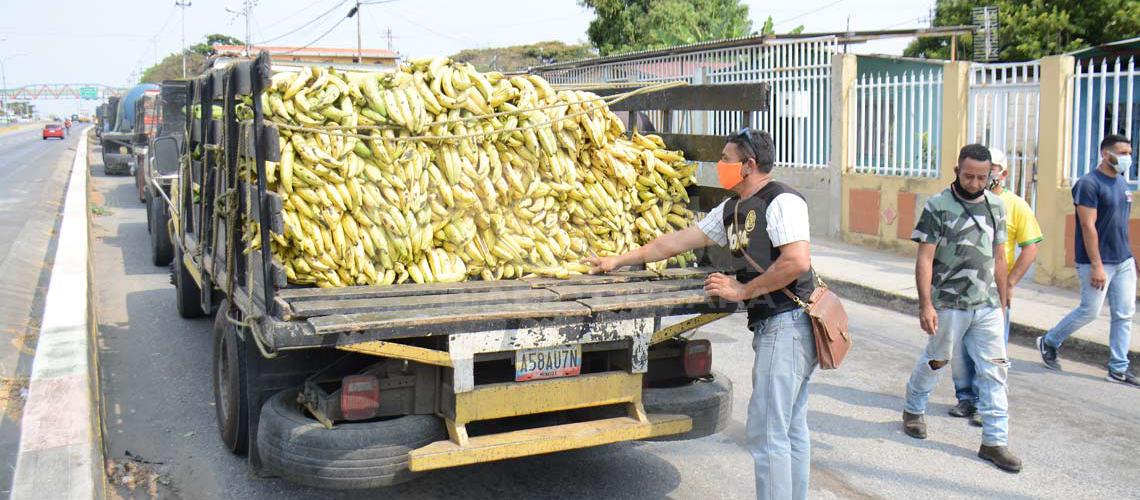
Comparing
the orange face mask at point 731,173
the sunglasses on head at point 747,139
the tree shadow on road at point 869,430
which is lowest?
the tree shadow on road at point 869,430

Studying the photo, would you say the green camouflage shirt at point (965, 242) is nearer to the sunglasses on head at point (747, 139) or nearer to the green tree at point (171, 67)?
the sunglasses on head at point (747, 139)

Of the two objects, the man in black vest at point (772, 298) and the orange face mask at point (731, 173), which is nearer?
the man in black vest at point (772, 298)

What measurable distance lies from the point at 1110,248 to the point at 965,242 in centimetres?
217

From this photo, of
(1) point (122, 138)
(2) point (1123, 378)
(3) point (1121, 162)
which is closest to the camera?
(3) point (1121, 162)

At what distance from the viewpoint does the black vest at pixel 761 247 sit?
3852 millimetres

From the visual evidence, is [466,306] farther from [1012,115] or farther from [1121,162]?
[1012,115]

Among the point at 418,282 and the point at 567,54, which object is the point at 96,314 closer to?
the point at 418,282

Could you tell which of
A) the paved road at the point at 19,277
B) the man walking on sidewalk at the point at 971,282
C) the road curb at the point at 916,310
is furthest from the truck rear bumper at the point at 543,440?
the road curb at the point at 916,310

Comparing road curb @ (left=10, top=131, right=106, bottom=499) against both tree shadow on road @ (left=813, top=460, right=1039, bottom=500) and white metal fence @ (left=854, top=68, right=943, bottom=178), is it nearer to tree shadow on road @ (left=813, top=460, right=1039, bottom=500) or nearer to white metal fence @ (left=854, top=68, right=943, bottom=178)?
tree shadow on road @ (left=813, top=460, right=1039, bottom=500)

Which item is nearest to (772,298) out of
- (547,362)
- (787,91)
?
(547,362)

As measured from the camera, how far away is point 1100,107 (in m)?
9.15

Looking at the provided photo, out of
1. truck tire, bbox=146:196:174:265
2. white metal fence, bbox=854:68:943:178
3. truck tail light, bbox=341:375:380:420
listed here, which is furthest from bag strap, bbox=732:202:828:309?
truck tire, bbox=146:196:174:265

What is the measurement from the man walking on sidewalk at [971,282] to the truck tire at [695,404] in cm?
120

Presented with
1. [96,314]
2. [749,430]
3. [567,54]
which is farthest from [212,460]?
[567,54]
